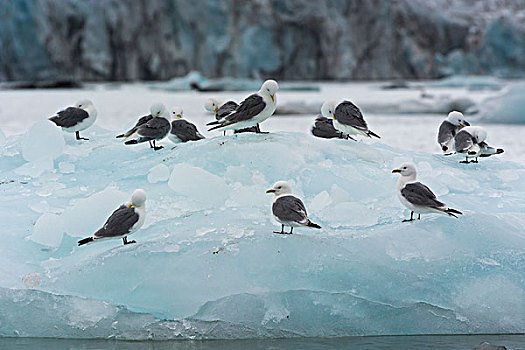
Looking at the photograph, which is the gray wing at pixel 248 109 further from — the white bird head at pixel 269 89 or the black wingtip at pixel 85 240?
the black wingtip at pixel 85 240

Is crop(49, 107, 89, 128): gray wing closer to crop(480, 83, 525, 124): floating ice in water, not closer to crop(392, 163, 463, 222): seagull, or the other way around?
crop(392, 163, 463, 222): seagull

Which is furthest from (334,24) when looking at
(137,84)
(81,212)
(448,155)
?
(81,212)

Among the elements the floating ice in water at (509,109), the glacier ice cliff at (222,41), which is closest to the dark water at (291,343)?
the floating ice in water at (509,109)

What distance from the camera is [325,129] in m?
4.14

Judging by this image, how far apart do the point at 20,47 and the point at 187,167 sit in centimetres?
1783

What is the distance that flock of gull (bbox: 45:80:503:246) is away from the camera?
2.81 m

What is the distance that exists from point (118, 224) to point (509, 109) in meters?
9.56

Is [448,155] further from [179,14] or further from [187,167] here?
[179,14]

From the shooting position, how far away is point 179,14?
20781mm

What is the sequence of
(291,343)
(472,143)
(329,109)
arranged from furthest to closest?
(472,143), (329,109), (291,343)

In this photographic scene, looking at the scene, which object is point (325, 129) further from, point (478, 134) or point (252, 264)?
point (252, 264)

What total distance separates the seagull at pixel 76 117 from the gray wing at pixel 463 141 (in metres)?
2.33

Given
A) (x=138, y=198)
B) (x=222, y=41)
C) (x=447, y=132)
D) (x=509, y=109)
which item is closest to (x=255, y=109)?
(x=138, y=198)

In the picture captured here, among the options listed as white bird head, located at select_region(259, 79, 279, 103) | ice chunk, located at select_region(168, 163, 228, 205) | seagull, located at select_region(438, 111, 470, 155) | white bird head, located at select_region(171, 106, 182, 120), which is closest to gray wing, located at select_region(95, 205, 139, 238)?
ice chunk, located at select_region(168, 163, 228, 205)
